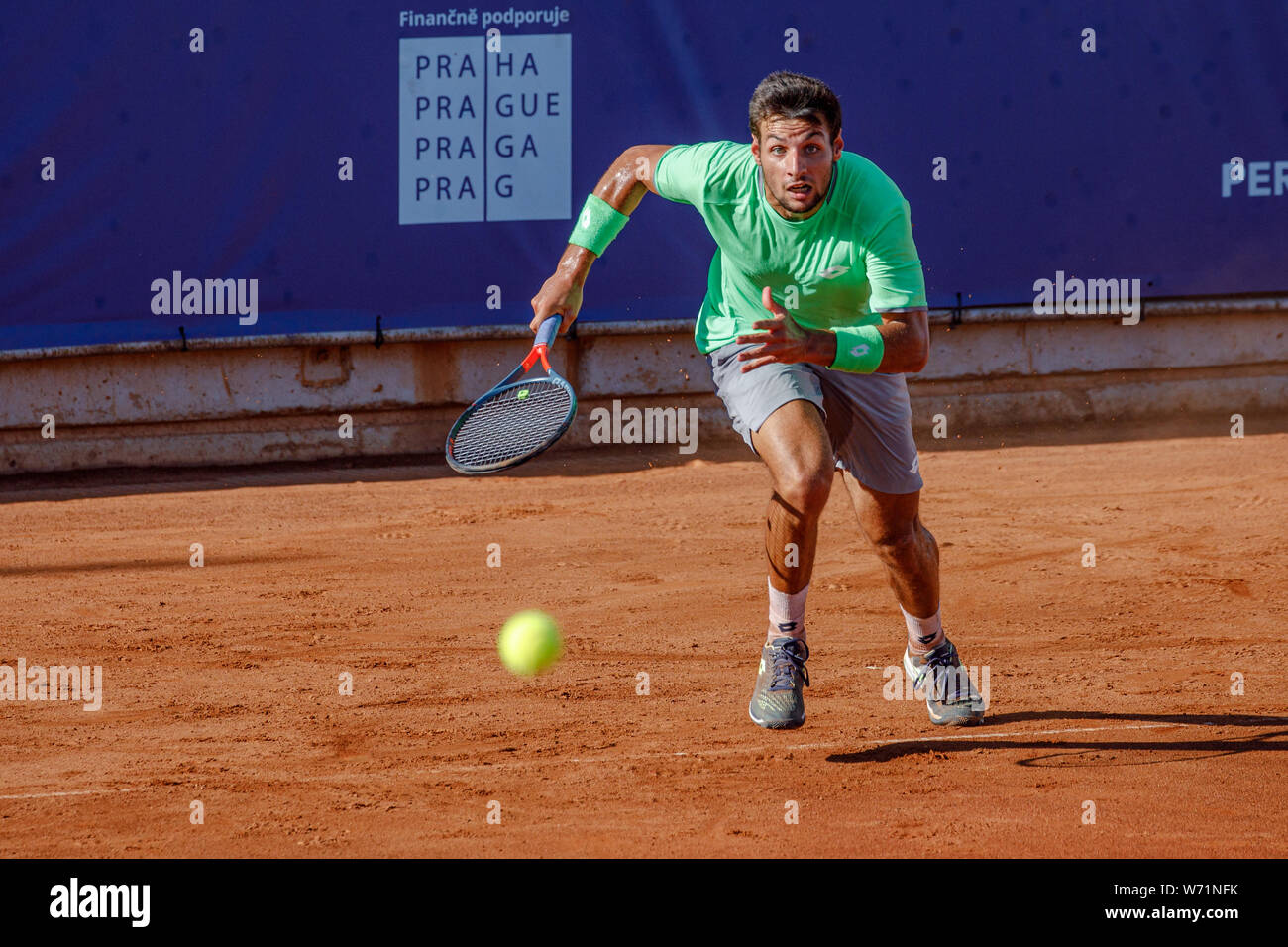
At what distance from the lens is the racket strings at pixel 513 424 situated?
3988 millimetres

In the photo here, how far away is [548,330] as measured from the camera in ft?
13.0

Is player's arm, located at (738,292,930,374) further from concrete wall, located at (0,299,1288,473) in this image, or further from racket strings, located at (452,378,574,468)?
concrete wall, located at (0,299,1288,473)

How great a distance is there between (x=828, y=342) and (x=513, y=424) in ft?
3.96

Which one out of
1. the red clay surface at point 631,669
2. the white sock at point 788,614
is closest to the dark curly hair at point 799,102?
the white sock at point 788,614

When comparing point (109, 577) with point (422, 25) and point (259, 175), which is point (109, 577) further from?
point (422, 25)

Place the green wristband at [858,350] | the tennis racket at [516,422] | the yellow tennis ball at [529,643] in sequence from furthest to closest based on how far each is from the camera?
the yellow tennis ball at [529,643] < the tennis racket at [516,422] < the green wristband at [858,350]

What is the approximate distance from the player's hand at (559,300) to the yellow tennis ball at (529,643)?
1.36m

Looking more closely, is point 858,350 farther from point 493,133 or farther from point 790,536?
point 493,133

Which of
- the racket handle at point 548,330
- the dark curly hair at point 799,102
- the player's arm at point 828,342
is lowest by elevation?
the player's arm at point 828,342

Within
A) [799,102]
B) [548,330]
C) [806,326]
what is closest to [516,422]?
[548,330]

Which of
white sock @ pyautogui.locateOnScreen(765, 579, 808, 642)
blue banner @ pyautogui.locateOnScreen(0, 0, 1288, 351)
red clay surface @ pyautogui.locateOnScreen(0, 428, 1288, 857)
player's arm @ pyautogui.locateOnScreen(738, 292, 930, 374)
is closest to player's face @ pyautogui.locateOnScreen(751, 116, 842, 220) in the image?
player's arm @ pyautogui.locateOnScreen(738, 292, 930, 374)

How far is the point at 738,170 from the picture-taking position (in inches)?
154

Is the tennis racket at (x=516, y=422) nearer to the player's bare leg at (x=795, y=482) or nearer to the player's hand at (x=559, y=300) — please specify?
the player's hand at (x=559, y=300)

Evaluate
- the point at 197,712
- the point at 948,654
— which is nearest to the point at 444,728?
the point at 197,712
